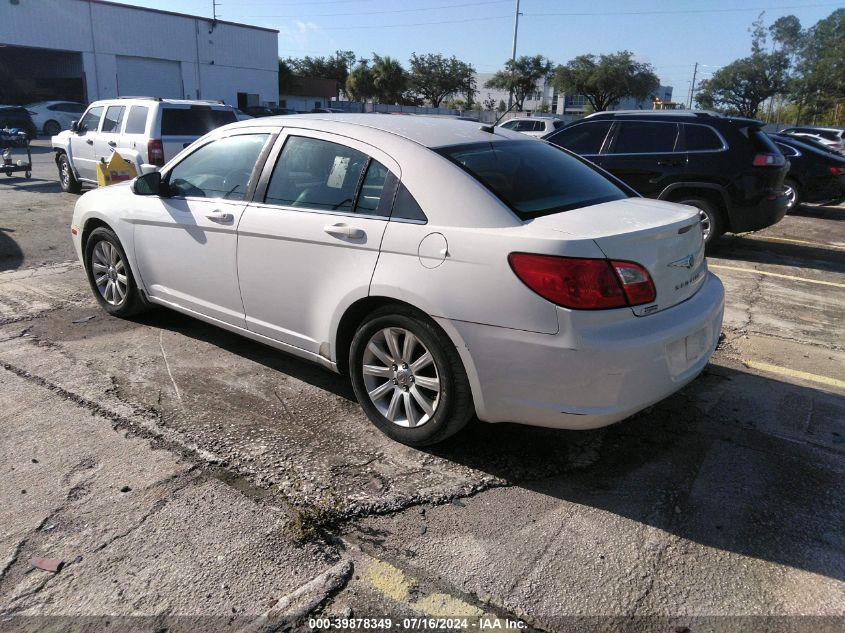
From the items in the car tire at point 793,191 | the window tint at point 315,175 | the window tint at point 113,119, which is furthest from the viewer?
the car tire at point 793,191

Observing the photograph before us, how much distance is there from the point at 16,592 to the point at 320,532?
44.3 inches

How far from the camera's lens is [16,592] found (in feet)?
7.97

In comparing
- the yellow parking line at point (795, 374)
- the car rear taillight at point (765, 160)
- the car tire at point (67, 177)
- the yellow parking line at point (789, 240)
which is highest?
the car rear taillight at point (765, 160)

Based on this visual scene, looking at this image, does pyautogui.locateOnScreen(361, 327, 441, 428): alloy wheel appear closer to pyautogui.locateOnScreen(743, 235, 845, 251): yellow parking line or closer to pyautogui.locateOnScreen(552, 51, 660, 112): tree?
pyautogui.locateOnScreen(743, 235, 845, 251): yellow parking line

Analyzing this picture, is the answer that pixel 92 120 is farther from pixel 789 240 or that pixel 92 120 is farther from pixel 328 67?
pixel 328 67

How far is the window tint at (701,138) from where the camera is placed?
8578mm

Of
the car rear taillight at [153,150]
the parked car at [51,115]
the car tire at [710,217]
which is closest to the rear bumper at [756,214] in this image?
the car tire at [710,217]

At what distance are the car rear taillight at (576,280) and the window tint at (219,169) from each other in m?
2.10

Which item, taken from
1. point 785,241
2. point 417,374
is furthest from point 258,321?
point 785,241

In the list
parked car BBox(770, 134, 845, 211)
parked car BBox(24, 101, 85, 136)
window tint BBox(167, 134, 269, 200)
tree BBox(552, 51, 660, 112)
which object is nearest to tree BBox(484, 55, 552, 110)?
tree BBox(552, 51, 660, 112)

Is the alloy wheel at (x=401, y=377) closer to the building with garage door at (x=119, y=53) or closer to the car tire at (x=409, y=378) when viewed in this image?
the car tire at (x=409, y=378)

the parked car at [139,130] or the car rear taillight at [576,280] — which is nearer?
the car rear taillight at [576,280]

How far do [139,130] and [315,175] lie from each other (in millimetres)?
8639

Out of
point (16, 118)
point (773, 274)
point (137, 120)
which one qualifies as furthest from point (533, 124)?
point (16, 118)
